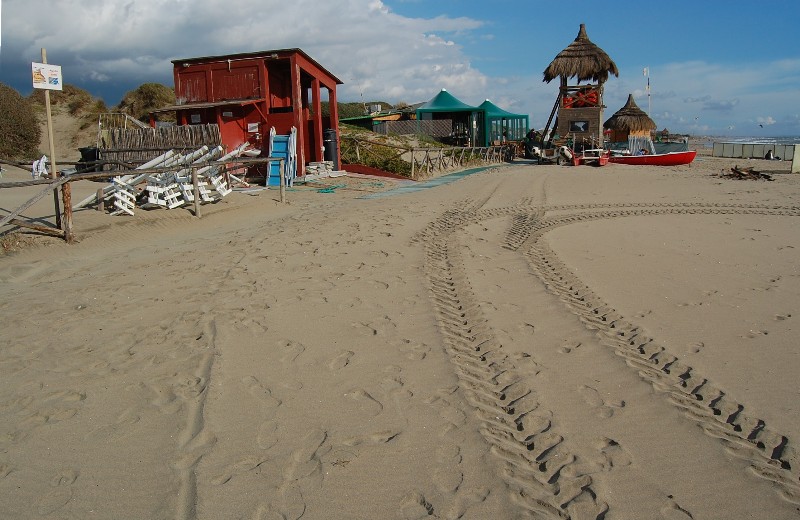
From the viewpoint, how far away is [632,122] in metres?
40.0

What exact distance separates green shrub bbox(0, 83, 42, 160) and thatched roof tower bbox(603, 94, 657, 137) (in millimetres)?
33543

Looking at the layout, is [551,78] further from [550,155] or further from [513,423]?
[513,423]

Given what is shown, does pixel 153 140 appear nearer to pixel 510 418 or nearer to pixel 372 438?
pixel 372 438

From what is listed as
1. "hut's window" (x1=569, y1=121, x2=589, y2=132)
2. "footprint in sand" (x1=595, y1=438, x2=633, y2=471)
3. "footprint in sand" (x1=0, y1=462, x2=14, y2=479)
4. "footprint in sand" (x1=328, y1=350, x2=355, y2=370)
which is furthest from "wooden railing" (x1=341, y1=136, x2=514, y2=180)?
"footprint in sand" (x1=0, y1=462, x2=14, y2=479)

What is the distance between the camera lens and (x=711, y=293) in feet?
20.0

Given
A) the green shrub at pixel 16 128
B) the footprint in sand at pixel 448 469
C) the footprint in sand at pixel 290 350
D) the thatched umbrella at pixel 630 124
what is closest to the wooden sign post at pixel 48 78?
the footprint in sand at pixel 290 350

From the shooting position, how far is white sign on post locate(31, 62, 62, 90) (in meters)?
11.0

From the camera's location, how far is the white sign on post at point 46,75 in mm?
11000

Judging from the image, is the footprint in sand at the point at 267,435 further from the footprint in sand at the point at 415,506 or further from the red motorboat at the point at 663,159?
the red motorboat at the point at 663,159

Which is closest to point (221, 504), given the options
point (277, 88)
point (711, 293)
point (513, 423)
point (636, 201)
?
point (513, 423)

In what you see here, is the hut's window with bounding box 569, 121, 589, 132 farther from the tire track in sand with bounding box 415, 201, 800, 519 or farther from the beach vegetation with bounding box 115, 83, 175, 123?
the tire track in sand with bounding box 415, 201, 800, 519

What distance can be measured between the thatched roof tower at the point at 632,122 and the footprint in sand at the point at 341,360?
39.1m

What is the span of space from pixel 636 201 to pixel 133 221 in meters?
10.4

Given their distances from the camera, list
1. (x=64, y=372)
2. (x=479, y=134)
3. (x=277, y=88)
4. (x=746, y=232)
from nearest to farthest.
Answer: (x=64, y=372), (x=746, y=232), (x=277, y=88), (x=479, y=134)
